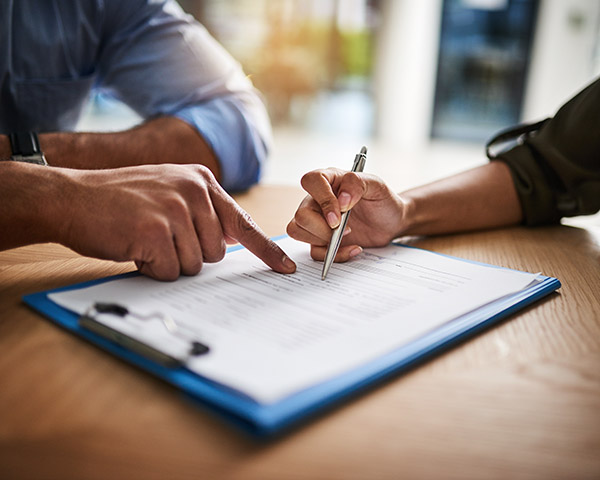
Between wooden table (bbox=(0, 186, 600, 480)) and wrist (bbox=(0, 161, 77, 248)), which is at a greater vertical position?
wrist (bbox=(0, 161, 77, 248))

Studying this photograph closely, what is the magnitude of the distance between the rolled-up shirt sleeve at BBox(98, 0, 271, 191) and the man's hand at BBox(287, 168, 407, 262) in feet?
1.42

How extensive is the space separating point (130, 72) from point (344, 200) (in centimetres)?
78

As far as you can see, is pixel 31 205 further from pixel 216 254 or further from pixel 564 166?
pixel 564 166

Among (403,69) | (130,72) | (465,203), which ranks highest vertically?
(130,72)

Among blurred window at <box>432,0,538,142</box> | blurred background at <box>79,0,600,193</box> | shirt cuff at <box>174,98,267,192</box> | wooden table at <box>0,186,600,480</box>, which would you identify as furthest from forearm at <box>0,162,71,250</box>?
blurred window at <box>432,0,538,142</box>

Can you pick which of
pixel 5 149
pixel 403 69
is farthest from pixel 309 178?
pixel 403 69

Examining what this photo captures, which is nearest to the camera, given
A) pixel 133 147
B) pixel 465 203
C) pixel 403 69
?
pixel 465 203

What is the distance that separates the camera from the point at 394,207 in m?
0.74

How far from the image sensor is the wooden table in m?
0.30

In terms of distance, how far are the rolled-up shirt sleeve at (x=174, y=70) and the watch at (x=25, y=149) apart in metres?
0.31

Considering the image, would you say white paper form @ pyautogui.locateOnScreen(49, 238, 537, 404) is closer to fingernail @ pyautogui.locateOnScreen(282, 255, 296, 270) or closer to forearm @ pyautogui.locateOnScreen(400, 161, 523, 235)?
fingernail @ pyautogui.locateOnScreen(282, 255, 296, 270)

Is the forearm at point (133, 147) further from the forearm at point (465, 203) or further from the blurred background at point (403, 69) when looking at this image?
the blurred background at point (403, 69)

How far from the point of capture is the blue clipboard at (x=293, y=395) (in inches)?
12.8

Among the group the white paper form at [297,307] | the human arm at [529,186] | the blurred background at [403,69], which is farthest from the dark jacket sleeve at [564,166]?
the blurred background at [403,69]
